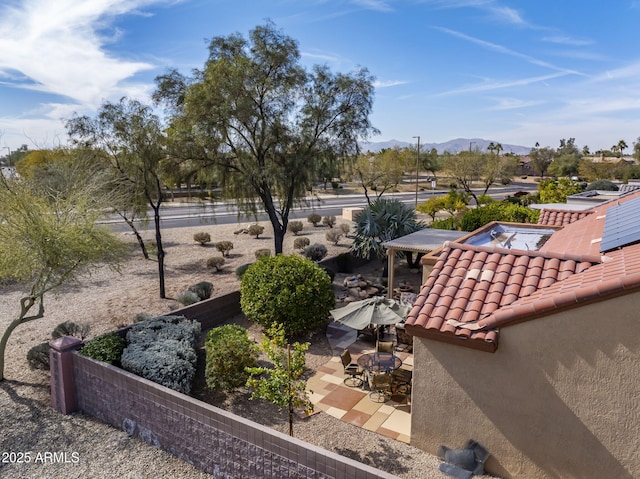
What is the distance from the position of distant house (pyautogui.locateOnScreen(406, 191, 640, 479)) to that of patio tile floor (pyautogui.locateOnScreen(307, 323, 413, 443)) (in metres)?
0.95

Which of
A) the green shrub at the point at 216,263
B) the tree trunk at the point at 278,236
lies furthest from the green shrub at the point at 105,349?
the green shrub at the point at 216,263

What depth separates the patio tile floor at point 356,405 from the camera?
8883 millimetres

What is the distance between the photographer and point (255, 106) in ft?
60.7

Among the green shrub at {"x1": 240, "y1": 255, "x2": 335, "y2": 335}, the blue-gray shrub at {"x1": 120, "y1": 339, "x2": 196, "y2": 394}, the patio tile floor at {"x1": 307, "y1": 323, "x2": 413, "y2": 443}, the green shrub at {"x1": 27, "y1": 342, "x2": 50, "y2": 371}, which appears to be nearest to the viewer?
the patio tile floor at {"x1": 307, "y1": 323, "x2": 413, "y2": 443}

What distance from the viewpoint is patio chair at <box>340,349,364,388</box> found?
10.7m

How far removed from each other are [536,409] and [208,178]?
52.9ft

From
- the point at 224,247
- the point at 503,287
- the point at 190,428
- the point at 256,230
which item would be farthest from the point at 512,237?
the point at 256,230

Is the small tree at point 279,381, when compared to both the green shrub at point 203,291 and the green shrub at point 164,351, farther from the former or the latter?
the green shrub at point 203,291

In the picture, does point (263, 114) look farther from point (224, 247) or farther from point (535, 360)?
point (535, 360)

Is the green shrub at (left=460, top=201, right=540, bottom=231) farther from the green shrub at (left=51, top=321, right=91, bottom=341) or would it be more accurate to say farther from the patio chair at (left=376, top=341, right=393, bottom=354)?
the green shrub at (left=51, top=321, right=91, bottom=341)

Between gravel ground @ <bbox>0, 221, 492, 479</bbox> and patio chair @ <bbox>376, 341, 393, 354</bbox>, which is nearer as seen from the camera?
gravel ground @ <bbox>0, 221, 492, 479</bbox>

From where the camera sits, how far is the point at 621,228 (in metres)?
9.18

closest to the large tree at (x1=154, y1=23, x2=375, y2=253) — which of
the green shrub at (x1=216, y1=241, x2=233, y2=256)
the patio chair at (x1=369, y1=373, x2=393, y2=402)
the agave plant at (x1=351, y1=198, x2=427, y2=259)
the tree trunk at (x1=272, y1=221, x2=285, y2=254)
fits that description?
the tree trunk at (x1=272, y1=221, x2=285, y2=254)

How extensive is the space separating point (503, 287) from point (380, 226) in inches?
511
